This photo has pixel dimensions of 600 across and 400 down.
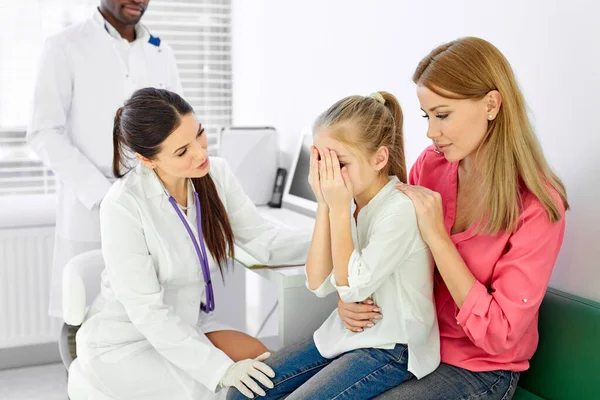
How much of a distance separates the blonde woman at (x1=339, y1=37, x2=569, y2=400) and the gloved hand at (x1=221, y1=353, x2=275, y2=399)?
24 cm

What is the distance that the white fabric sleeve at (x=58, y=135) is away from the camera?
239cm

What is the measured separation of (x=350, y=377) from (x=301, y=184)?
5.06 ft

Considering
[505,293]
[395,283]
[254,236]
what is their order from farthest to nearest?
[254,236]
[395,283]
[505,293]

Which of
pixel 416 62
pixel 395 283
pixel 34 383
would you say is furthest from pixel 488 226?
pixel 34 383

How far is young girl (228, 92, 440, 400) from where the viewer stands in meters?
1.41

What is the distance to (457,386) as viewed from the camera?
1.41 metres

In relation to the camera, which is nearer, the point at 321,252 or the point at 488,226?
the point at 488,226

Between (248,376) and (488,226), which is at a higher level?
(488,226)

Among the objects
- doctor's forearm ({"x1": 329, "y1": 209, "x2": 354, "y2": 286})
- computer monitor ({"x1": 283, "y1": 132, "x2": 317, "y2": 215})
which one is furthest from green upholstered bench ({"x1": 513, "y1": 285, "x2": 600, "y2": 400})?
computer monitor ({"x1": 283, "y1": 132, "x2": 317, "y2": 215})

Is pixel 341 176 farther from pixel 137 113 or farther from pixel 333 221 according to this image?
pixel 137 113

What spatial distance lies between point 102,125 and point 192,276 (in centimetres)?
100

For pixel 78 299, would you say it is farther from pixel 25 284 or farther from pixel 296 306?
pixel 25 284

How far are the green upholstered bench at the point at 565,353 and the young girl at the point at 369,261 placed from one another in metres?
0.28

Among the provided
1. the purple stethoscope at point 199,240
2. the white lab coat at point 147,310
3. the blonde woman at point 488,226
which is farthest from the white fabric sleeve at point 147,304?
the blonde woman at point 488,226
